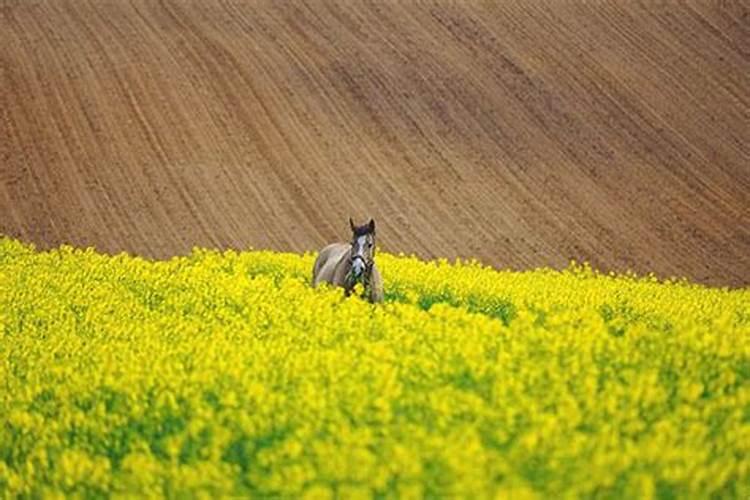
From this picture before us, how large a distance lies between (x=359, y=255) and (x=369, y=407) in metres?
6.24

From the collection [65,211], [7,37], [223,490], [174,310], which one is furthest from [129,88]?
[223,490]

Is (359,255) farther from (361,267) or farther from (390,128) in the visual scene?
(390,128)

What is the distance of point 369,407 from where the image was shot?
23.1 ft

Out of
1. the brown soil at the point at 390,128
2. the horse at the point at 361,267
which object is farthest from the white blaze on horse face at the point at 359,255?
the brown soil at the point at 390,128

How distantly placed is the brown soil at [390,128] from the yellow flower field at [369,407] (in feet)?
50.5

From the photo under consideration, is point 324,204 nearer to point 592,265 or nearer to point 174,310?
point 592,265

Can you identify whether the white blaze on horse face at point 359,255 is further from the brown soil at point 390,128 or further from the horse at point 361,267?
the brown soil at point 390,128

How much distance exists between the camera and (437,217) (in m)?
28.1

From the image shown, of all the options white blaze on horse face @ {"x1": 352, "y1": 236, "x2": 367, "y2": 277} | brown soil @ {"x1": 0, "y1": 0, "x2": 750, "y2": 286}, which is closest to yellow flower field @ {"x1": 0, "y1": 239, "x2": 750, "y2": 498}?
white blaze on horse face @ {"x1": 352, "y1": 236, "x2": 367, "y2": 277}

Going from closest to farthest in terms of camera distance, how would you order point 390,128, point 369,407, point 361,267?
point 369,407 → point 361,267 → point 390,128

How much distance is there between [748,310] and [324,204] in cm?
1558

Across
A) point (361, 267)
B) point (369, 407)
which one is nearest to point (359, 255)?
point (361, 267)

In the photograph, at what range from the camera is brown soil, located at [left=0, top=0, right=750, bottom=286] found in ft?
89.5

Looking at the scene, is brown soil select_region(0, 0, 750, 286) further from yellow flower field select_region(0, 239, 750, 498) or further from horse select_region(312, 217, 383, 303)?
yellow flower field select_region(0, 239, 750, 498)
